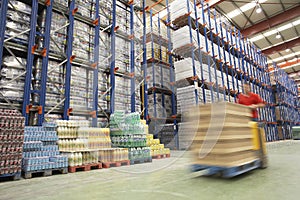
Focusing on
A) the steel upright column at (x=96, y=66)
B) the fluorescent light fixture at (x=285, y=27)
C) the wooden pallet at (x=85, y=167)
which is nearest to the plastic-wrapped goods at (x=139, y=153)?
the wooden pallet at (x=85, y=167)

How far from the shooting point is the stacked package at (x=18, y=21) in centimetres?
524

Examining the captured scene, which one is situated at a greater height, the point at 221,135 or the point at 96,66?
the point at 96,66

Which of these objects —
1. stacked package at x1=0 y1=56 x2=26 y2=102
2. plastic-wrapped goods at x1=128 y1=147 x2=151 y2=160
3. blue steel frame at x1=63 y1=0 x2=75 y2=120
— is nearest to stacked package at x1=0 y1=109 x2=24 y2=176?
stacked package at x1=0 y1=56 x2=26 y2=102

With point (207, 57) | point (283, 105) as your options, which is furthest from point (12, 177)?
point (283, 105)

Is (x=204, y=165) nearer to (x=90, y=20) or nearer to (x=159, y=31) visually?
(x=90, y=20)

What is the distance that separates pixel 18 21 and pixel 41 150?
12.1 ft

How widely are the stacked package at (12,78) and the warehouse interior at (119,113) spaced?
0.02 m

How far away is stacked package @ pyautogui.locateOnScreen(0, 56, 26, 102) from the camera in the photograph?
4.93m

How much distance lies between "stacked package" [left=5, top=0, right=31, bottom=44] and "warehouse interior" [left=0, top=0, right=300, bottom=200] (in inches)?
1.0

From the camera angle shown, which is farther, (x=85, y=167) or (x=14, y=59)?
(x=14, y=59)

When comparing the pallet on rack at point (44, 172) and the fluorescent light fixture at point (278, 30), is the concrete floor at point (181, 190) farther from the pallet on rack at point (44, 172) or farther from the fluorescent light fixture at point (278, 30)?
the fluorescent light fixture at point (278, 30)

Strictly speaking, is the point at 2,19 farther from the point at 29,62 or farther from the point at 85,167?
the point at 85,167

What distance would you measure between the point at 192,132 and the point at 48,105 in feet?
13.8

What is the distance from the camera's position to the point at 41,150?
14.0ft
